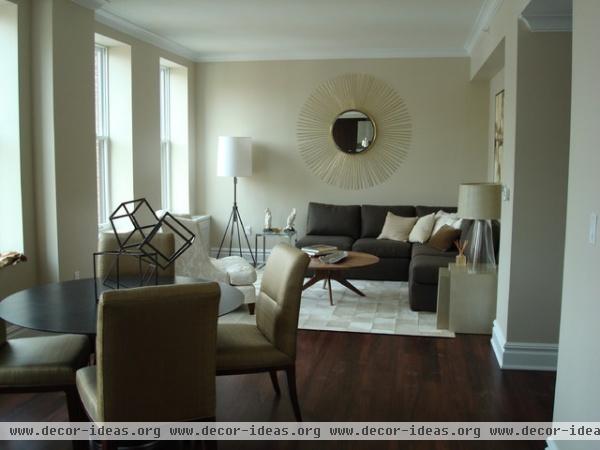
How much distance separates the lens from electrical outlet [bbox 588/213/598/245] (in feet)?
6.93

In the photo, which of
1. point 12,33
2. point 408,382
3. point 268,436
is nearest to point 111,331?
point 268,436

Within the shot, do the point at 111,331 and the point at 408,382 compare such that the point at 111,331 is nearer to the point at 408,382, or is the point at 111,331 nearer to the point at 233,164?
the point at 408,382

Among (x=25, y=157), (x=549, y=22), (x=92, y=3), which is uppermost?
(x=92, y=3)

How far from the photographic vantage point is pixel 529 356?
12.3 ft

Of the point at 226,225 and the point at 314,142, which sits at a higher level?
the point at 314,142

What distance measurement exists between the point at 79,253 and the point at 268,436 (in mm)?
2557

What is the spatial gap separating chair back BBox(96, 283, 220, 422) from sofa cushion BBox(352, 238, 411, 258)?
432cm

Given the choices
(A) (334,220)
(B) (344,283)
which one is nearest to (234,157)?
(A) (334,220)

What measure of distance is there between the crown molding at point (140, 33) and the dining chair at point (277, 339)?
3428 mm

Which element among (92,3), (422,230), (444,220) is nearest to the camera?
(92,3)

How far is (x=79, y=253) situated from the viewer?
4691 millimetres

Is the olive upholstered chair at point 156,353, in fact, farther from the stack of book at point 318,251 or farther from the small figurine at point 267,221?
the small figurine at point 267,221

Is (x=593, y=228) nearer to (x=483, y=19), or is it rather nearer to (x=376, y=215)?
(x=483, y=19)

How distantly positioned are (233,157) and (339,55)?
1.77 metres
